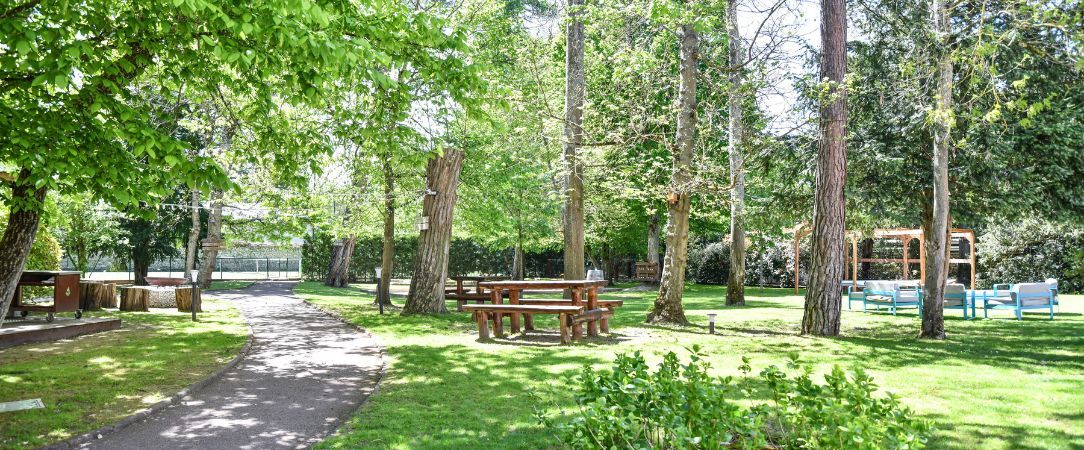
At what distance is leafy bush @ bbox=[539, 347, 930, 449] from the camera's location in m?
2.97

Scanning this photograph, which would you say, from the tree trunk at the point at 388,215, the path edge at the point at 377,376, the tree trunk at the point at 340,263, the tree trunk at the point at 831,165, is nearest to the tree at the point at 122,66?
the path edge at the point at 377,376

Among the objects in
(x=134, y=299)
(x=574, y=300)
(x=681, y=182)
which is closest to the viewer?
(x=574, y=300)

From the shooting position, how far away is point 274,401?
6547 mm

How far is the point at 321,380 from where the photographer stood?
759cm

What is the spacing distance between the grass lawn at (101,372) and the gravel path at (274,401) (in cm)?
35

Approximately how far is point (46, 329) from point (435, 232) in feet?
22.4

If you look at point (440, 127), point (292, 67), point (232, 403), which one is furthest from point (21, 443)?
point (440, 127)

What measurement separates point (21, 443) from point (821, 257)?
31.9ft

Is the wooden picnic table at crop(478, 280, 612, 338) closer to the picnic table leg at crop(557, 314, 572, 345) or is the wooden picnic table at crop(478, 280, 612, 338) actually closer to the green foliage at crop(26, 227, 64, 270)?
the picnic table leg at crop(557, 314, 572, 345)

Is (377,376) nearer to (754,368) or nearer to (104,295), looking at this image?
(754,368)

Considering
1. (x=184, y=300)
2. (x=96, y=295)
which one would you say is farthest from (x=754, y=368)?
(x=96, y=295)

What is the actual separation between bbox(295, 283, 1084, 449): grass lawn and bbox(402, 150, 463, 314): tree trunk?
0.89 m

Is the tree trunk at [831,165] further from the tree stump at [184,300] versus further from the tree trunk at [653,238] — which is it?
the tree trunk at [653,238]

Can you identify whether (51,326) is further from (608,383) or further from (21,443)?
(608,383)
